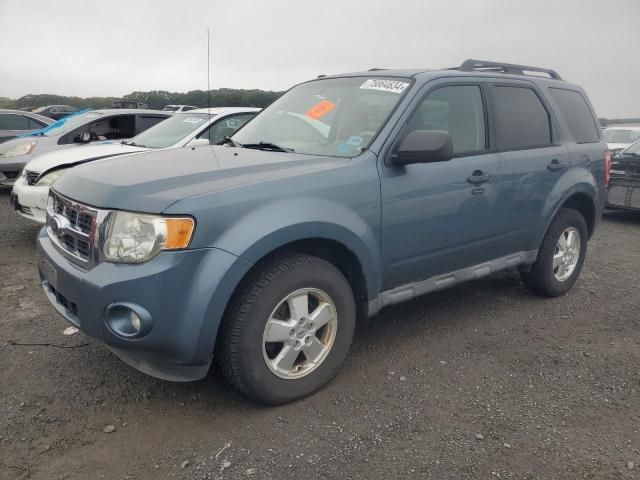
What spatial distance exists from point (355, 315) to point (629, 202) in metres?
7.12

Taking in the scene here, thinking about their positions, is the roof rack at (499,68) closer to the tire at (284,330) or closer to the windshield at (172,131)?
the tire at (284,330)

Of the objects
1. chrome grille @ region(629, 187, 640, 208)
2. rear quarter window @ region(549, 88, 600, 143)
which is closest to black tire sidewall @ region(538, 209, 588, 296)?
rear quarter window @ region(549, 88, 600, 143)

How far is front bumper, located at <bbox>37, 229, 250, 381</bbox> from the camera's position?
2.36 metres

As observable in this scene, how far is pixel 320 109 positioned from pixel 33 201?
3676 mm

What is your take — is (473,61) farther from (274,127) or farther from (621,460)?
(621,460)

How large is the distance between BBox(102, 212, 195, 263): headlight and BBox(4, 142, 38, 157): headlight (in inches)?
257

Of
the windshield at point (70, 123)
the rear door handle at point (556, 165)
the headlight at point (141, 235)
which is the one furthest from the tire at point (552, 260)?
the windshield at point (70, 123)

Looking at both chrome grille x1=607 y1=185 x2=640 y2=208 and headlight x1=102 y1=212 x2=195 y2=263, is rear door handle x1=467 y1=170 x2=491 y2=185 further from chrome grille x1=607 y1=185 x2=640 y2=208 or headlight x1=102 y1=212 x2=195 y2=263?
chrome grille x1=607 y1=185 x2=640 y2=208

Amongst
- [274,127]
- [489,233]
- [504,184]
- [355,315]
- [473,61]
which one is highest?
[473,61]

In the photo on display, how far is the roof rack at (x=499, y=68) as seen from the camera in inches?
164

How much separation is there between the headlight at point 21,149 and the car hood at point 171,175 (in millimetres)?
5628

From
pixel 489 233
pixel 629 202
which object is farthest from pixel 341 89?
pixel 629 202

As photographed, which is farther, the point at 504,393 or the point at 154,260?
the point at 504,393

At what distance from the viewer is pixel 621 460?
2473 mm
